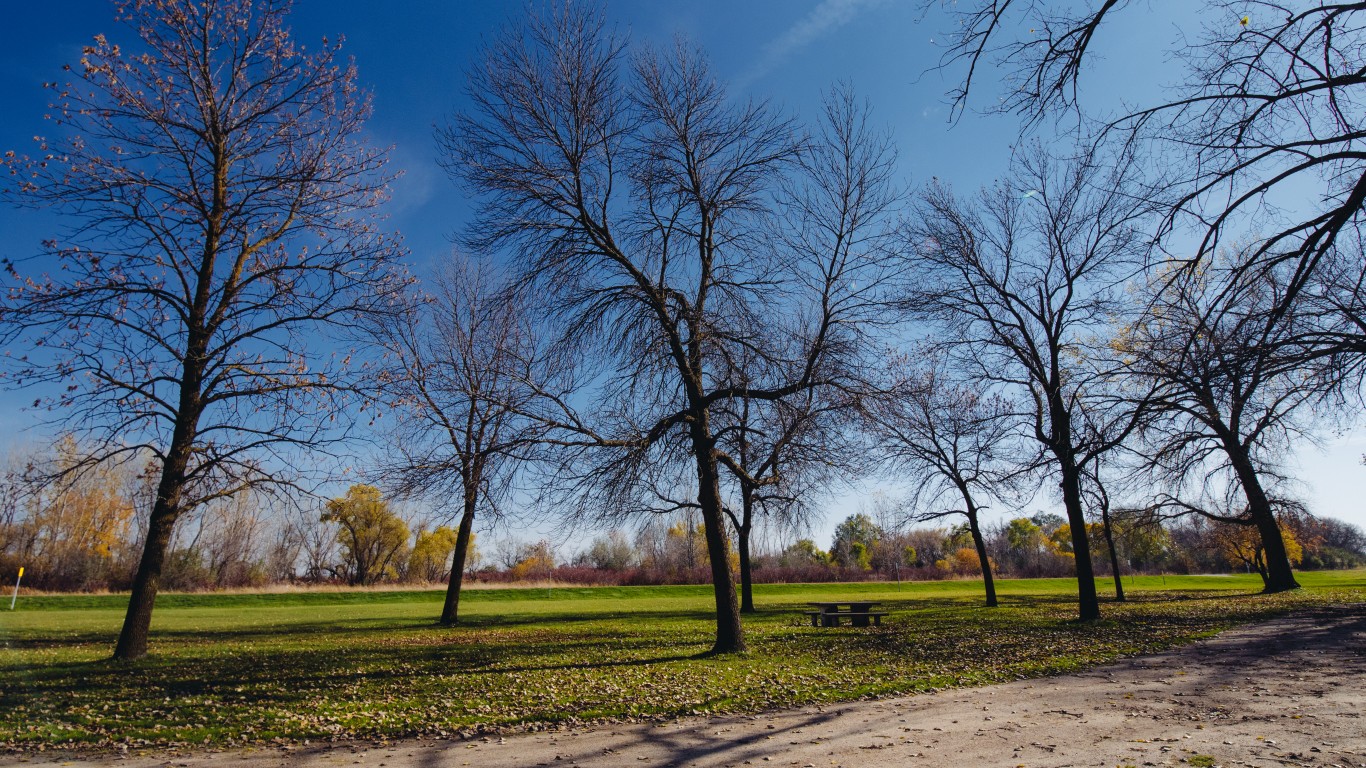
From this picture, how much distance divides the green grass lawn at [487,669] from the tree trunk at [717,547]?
554mm

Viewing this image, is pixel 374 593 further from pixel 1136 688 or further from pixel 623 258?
pixel 1136 688

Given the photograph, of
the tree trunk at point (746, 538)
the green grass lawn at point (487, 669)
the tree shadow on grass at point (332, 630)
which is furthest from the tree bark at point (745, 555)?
the green grass lawn at point (487, 669)

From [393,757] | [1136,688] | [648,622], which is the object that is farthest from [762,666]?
[648,622]

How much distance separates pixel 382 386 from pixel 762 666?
27.6 ft

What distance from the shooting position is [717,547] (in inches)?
515

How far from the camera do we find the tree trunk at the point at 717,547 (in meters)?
12.9

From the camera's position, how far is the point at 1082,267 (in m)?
18.1

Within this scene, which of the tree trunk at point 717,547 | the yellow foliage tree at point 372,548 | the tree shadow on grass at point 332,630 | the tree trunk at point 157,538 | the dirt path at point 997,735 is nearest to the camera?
the dirt path at point 997,735

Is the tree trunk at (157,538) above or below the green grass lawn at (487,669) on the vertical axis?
above

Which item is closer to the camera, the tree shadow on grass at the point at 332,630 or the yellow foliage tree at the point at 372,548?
the tree shadow on grass at the point at 332,630

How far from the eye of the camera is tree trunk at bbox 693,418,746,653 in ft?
42.4

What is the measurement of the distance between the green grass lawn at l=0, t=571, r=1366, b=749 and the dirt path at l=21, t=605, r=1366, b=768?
76cm

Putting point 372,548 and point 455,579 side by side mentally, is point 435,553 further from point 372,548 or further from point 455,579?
point 455,579

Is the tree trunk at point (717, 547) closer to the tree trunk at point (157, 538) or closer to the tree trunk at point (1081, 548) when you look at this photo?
the tree trunk at point (157, 538)
